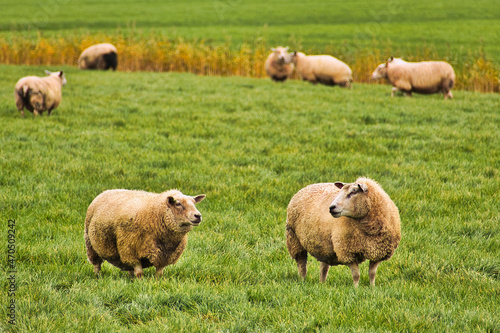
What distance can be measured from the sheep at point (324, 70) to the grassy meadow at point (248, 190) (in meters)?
1.22

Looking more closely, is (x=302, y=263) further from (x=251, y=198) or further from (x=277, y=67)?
(x=277, y=67)

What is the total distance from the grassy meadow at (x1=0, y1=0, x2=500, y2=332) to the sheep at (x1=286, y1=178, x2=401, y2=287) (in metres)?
0.31

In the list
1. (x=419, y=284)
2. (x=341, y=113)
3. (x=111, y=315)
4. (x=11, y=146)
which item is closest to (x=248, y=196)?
(x=419, y=284)

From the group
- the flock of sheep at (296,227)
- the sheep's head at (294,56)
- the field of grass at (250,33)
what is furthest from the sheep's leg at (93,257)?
the field of grass at (250,33)

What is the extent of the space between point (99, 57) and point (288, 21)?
2134 cm

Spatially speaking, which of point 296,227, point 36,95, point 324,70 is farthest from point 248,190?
point 324,70

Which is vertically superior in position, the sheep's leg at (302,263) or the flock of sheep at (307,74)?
the flock of sheep at (307,74)

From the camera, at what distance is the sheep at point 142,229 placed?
13.7ft

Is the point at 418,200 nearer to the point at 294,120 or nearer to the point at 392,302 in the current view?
the point at 392,302

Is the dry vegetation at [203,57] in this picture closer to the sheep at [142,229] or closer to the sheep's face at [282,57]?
the sheep's face at [282,57]

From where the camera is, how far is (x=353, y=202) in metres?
4.08

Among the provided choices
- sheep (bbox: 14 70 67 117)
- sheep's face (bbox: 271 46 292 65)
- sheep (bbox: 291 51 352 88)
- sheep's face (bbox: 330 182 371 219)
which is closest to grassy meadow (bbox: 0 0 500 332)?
sheep (bbox: 14 70 67 117)

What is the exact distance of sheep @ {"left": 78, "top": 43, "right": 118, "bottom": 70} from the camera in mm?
23172

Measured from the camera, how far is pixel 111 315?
12.4 ft
